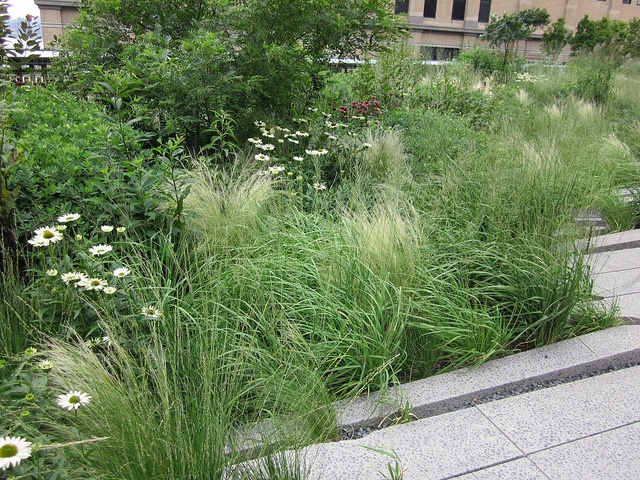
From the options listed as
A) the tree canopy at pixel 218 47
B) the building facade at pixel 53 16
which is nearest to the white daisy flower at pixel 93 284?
the tree canopy at pixel 218 47

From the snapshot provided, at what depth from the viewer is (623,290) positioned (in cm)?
357

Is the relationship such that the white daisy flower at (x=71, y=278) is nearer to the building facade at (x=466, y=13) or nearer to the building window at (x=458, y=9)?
the building facade at (x=466, y=13)

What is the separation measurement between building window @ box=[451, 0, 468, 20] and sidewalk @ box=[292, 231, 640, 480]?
4305 cm

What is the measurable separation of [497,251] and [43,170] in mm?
2710

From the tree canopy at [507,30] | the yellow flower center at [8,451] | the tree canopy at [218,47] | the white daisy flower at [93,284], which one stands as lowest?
the yellow flower center at [8,451]

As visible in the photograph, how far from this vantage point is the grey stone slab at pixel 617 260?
392 centimetres

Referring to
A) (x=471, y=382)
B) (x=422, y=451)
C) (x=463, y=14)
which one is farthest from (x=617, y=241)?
(x=463, y=14)

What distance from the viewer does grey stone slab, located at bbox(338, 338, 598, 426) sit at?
2.38m

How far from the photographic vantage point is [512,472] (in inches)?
80.1

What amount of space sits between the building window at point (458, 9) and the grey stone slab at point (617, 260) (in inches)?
1622

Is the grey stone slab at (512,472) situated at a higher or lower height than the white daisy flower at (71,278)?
lower

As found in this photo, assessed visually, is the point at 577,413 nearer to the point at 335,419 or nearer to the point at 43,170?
the point at 335,419

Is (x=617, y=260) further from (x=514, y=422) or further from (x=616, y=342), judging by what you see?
(x=514, y=422)

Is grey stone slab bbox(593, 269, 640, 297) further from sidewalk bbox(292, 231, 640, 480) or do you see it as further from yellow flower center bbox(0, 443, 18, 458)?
yellow flower center bbox(0, 443, 18, 458)
